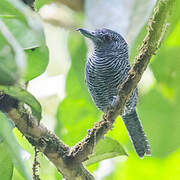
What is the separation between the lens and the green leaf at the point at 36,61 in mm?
940

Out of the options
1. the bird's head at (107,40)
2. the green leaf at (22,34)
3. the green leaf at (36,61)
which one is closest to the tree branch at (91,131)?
the green leaf at (36,61)

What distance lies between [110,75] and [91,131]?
616mm

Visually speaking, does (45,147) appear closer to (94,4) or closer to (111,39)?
(94,4)

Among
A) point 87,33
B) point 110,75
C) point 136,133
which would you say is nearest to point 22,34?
point 87,33

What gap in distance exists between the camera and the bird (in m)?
1.84

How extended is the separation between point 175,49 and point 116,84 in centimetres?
27

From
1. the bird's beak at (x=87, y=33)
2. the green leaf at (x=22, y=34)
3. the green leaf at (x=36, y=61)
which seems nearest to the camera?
the green leaf at (x=22, y=34)

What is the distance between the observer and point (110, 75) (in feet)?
6.22

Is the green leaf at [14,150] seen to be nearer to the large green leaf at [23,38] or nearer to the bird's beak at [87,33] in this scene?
the large green leaf at [23,38]

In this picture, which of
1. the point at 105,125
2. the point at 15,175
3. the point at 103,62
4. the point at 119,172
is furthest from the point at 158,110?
the point at 15,175

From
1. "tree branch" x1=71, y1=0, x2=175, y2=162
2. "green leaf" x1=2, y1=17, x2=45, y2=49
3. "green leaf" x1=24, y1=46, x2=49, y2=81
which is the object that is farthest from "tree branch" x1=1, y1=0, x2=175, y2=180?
"green leaf" x1=2, y1=17, x2=45, y2=49

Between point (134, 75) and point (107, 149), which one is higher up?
point (134, 75)

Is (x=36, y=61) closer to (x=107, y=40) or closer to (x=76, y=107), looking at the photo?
(x=76, y=107)

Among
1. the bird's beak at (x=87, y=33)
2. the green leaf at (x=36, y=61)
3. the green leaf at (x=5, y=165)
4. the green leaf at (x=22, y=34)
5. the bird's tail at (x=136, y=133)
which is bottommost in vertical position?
the bird's tail at (x=136, y=133)
